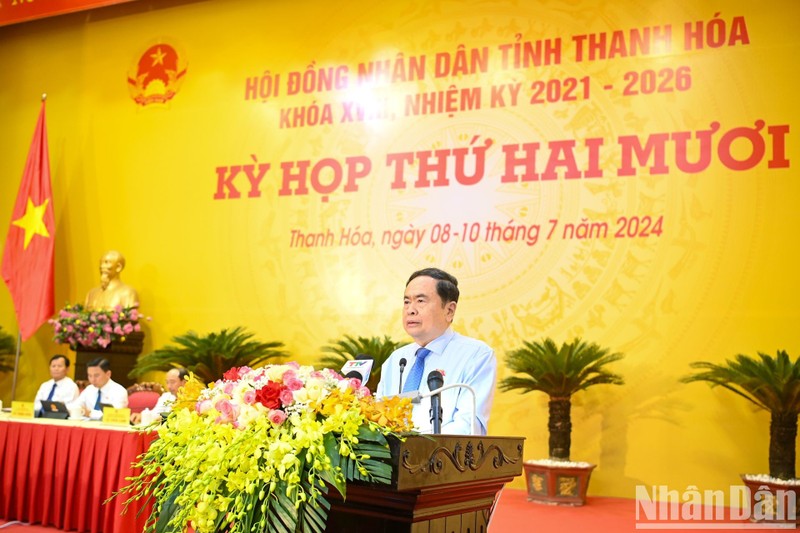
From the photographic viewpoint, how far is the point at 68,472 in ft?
15.9

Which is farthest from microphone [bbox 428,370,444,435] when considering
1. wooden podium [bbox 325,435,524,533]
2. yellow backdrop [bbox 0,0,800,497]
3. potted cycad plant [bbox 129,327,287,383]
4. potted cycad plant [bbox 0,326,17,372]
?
potted cycad plant [bbox 0,326,17,372]

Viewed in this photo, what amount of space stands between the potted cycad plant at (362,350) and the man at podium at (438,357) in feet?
13.4

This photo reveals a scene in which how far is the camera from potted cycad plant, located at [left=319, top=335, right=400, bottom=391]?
714 cm

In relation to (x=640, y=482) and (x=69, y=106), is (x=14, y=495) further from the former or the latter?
(x=69, y=106)

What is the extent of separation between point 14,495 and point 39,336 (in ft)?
16.8

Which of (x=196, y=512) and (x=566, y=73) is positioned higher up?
(x=566, y=73)

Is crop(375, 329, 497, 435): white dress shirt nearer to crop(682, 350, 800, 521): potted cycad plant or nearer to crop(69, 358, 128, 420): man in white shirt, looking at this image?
crop(682, 350, 800, 521): potted cycad plant

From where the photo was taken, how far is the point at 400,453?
1.75 meters

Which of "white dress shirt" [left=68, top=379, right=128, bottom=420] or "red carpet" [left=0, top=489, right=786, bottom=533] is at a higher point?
"white dress shirt" [left=68, top=379, right=128, bottom=420]

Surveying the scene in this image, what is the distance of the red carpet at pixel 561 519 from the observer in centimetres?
521

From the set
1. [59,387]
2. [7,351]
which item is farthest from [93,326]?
[7,351]

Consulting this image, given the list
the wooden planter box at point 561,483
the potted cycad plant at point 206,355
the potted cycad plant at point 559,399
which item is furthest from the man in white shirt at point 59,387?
the wooden planter box at point 561,483

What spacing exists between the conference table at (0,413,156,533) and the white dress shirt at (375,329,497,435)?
218 cm

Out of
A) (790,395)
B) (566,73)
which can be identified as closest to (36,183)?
(566,73)
